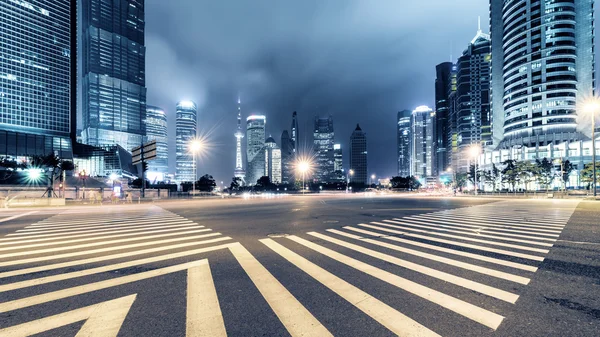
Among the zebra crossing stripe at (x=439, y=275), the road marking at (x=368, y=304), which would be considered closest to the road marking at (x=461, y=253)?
the zebra crossing stripe at (x=439, y=275)

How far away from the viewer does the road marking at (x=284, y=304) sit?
322cm

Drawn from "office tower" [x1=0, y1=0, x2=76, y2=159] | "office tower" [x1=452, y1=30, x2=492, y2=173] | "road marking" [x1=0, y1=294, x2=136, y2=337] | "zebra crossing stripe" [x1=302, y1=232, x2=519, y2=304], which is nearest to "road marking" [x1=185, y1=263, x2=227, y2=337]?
"road marking" [x1=0, y1=294, x2=136, y2=337]

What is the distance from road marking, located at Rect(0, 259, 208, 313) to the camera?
404 centimetres

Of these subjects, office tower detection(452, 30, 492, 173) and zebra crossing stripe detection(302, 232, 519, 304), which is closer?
zebra crossing stripe detection(302, 232, 519, 304)

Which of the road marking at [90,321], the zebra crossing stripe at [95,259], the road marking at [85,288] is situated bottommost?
the zebra crossing stripe at [95,259]

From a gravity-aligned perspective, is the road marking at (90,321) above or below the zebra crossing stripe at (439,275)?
above

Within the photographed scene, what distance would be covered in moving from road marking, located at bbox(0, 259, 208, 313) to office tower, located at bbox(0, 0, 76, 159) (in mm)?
129153

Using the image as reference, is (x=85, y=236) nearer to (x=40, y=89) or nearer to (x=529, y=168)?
(x=529, y=168)

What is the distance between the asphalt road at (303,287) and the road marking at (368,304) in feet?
0.07

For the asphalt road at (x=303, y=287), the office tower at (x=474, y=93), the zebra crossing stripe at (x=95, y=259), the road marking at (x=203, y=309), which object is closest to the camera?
the road marking at (x=203, y=309)

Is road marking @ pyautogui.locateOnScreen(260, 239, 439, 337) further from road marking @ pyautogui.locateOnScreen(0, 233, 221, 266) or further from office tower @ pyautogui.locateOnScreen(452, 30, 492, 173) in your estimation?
office tower @ pyautogui.locateOnScreen(452, 30, 492, 173)

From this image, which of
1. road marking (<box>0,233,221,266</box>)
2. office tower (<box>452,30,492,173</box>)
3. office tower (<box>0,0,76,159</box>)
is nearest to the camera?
road marking (<box>0,233,221,266</box>)

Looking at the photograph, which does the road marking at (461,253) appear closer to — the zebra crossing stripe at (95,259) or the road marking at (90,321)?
the zebra crossing stripe at (95,259)

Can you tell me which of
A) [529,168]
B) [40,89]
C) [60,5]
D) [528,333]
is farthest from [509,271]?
[60,5]
